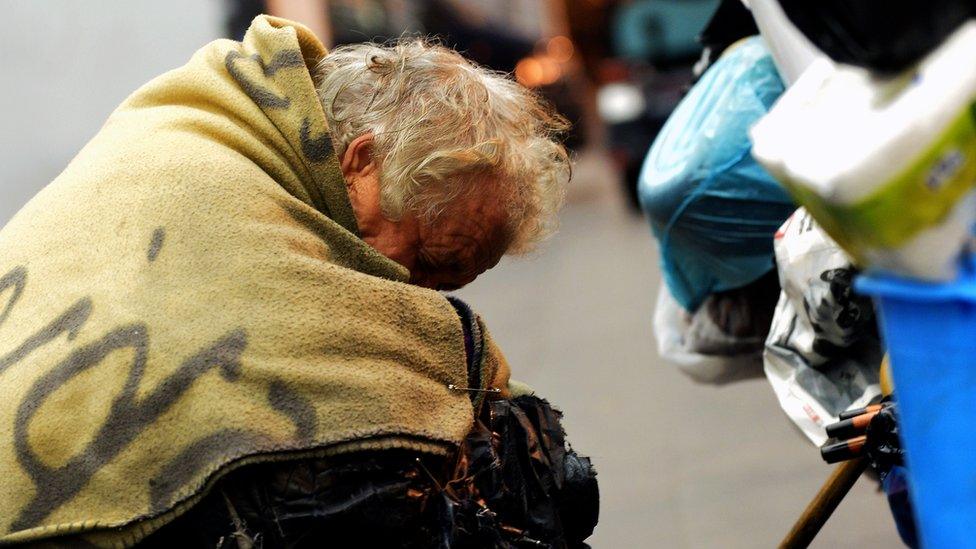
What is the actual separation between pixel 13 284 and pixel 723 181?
4.25ft

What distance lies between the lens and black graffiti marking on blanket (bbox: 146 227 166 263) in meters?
1.66

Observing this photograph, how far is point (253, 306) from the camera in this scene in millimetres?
1616

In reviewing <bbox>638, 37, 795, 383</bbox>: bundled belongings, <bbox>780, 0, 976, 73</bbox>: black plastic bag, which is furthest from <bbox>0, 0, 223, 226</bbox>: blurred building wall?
<bbox>780, 0, 976, 73</bbox>: black plastic bag

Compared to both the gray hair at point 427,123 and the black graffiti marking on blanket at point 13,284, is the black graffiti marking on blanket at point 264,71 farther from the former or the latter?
the black graffiti marking on blanket at point 13,284

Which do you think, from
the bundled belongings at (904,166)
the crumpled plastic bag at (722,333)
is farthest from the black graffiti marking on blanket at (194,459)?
the crumpled plastic bag at (722,333)

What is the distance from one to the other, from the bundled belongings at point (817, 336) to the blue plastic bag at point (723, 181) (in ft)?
0.97

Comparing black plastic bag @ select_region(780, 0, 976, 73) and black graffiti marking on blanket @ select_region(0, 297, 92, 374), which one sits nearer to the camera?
black plastic bag @ select_region(780, 0, 976, 73)

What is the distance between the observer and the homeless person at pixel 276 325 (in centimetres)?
158

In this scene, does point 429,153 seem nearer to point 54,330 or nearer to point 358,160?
point 358,160

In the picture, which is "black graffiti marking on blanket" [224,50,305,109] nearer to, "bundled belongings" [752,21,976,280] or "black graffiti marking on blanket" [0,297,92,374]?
"black graffiti marking on blanket" [0,297,92,374]

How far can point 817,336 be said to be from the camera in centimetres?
208

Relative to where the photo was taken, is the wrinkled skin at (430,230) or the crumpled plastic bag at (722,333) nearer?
the wrinkled skin at (430,230)

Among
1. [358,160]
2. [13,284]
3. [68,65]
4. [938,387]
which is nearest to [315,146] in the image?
[358,160]

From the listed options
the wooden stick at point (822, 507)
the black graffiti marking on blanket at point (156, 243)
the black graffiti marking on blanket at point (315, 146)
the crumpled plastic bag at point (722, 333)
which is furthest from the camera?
the crumpled plastic bag at point (722, 333)
